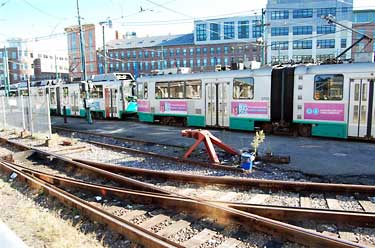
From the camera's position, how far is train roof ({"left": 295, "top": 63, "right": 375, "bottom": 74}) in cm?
1289

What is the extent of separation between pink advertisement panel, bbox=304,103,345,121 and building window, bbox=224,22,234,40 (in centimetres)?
7360

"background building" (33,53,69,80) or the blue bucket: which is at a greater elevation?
"background building" (33,53,69,80)

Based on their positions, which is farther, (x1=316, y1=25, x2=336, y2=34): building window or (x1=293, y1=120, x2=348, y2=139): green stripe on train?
(x1=316, y1=25, x2=336, y2=34): building window

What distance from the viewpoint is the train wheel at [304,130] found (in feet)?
48.5

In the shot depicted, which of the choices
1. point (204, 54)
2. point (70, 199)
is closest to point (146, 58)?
point (204, 54)

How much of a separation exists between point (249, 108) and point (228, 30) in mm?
74002

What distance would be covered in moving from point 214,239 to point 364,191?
3.88 meters

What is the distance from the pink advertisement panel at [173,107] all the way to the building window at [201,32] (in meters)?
70.0

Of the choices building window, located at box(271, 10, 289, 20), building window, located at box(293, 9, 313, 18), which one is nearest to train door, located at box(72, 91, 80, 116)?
building window, located at box(271, 10, 289, 20)

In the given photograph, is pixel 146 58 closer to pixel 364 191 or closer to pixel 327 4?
pixel 327 4

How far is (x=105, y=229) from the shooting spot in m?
5.55

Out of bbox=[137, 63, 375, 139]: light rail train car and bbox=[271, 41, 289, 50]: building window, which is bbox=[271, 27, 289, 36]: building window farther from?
bbox=[137, 63, 375, 139]: light rail train car

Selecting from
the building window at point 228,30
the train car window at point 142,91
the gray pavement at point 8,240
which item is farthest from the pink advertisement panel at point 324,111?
the building window at point 228,30

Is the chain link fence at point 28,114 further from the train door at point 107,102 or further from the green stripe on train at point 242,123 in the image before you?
the green stripe on train at point 242,123
